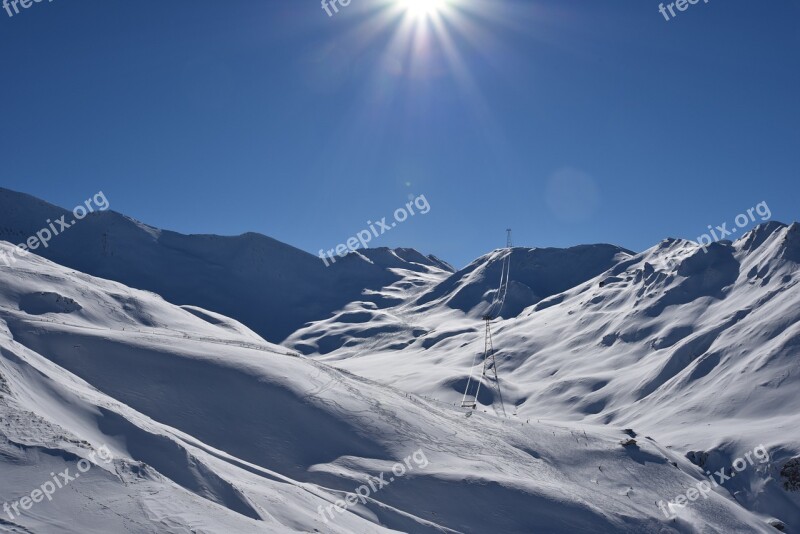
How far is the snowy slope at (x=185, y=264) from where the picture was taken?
16162cm

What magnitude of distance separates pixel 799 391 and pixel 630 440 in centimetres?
2227

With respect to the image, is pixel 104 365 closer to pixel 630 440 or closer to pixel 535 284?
pixel 630 440

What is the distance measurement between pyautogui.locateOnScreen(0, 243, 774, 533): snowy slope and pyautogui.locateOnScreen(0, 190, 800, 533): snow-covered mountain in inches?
5.1
